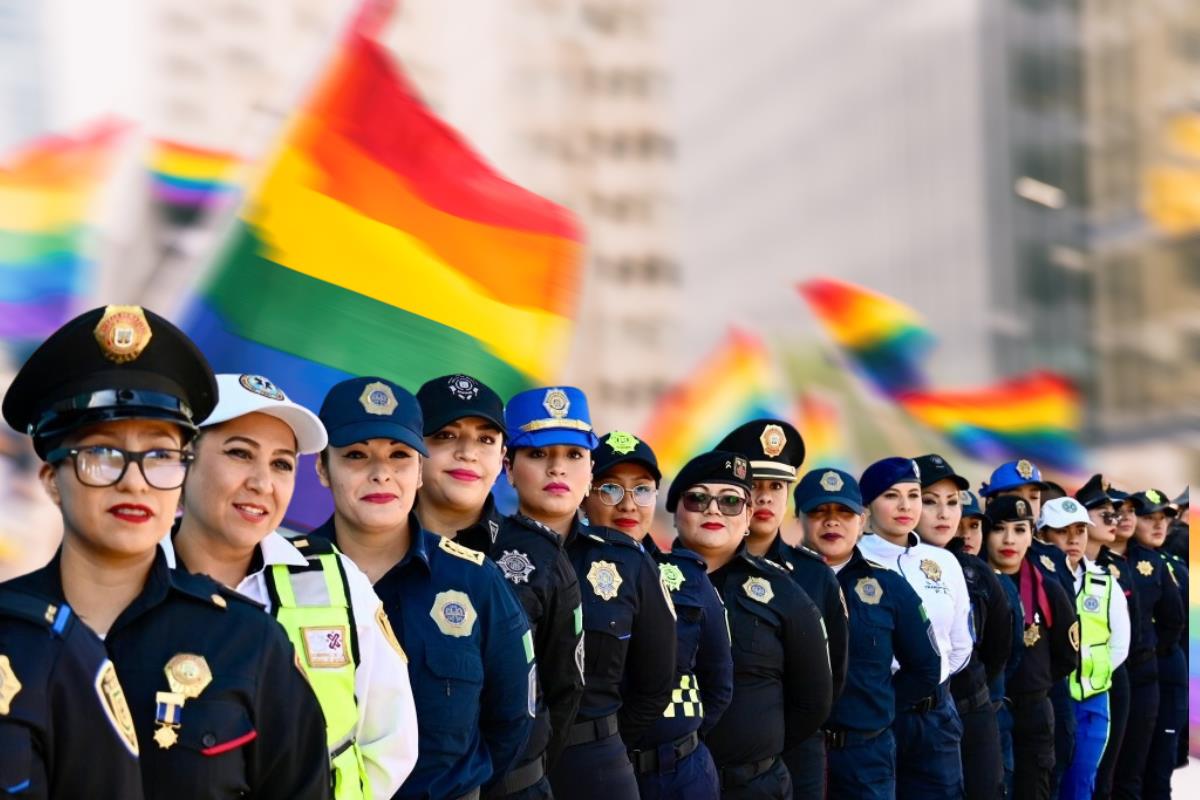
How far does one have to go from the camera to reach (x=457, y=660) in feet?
10.5

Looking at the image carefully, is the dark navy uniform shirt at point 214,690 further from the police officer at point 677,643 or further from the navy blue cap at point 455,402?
the police officer at point 677,643

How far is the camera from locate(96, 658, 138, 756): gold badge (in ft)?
6.57

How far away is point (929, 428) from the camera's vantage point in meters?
7.53

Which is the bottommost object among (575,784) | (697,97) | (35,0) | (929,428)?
(575,784)

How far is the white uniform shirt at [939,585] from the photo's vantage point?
5.86 meters

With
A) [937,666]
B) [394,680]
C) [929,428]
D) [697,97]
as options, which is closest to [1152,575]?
[929,428]

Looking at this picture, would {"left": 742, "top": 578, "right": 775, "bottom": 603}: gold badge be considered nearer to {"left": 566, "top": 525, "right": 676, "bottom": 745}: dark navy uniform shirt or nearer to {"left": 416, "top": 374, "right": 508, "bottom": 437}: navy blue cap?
{"left": 566, "top": 525, "right": 676, "bottom": 745}: dark navy uniform shirt

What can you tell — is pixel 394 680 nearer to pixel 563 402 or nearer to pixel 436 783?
pixel 436 783

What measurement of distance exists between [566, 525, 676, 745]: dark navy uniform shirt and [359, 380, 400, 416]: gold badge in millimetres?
1030

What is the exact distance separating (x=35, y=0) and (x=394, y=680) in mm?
2446

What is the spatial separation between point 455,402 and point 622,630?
0.85m

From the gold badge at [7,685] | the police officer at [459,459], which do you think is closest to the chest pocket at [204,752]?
the gold badge at [7,685]

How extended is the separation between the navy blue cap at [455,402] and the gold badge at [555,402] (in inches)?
16.7

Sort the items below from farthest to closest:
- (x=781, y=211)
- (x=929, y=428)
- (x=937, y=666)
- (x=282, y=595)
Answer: (x=929, y=428) → (x=781, y=211) → (x=937, y=666) → (x=282, y=595)
